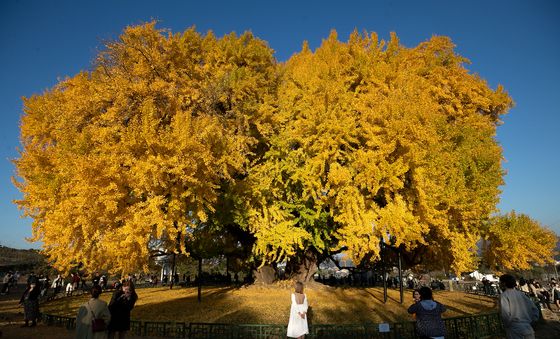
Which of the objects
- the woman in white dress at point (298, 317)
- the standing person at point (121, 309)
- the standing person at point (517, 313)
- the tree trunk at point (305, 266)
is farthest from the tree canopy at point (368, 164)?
Result: the standing person at point (121, 309)

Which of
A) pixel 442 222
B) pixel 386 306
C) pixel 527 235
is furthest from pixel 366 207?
pixel 527 235

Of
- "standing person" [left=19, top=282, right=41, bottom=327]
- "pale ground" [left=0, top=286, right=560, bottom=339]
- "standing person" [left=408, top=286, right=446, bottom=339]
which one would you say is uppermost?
"standing person" [left=408, top=286, right=446, bottom=339]

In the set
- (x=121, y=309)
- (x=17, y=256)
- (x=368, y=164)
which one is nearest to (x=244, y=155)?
(x=368, y=164)

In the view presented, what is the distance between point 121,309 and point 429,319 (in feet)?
19.2

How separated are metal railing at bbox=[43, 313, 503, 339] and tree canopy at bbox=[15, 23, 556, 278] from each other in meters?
2.66

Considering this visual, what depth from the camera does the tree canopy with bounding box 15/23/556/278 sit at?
450 inches

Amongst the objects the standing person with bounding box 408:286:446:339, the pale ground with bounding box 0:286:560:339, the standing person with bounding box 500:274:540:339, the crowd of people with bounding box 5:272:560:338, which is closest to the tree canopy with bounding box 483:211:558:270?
the pale ground with bounding box 0:286:560:339

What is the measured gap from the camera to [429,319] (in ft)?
16.8

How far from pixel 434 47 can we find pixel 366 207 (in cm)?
1297

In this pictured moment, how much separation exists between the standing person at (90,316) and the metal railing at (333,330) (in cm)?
353

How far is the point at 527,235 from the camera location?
18.0 metres

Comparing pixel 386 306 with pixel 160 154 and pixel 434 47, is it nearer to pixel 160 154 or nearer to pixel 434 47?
pixel 160 154

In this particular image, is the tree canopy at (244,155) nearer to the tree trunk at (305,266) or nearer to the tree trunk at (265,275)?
the tree trunk at (305,266)

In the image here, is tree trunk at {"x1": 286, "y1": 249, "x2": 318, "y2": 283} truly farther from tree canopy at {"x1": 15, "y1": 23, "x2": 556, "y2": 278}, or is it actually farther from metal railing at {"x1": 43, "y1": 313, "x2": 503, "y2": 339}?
metal railing at {"x1": 43, "y1": 313, "x2": 503, "y2": 339}
